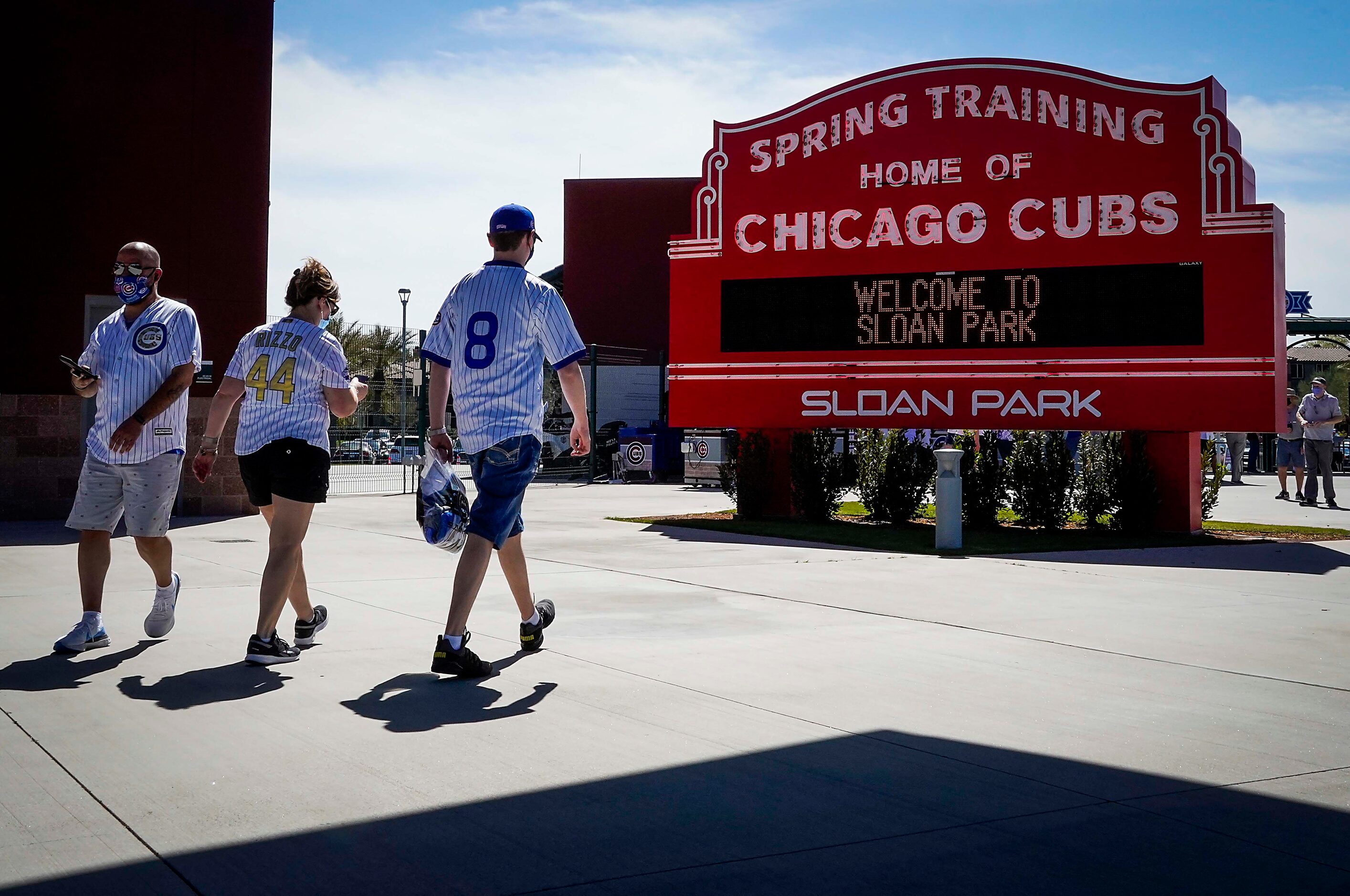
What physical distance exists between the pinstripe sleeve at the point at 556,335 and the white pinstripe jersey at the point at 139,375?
1.83 m

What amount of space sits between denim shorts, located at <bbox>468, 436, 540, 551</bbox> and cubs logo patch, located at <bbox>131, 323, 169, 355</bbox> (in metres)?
1.74

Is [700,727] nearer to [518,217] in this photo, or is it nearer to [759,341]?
[518,217]

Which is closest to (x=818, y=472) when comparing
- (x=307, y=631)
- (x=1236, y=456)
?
(x=307, y=631)

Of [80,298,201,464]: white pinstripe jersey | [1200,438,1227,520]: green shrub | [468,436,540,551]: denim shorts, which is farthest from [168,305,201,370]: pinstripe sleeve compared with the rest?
[1200,438,1227,520]: green shrub

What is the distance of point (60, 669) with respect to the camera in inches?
213

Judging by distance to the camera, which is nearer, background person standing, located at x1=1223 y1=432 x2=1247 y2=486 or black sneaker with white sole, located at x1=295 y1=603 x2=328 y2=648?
black sneaker with white sole, located at x1=295 y1=603 x2=328 y2=648

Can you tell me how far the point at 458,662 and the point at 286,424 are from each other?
144 centimetres

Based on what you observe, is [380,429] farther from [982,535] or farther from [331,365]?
[331,365]

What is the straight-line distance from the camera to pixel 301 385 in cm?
579

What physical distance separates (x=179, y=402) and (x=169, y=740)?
239 cm

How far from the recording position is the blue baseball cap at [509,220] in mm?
5730

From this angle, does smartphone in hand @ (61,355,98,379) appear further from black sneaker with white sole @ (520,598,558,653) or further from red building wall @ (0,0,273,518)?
red building wall @ (0,0,273,518)

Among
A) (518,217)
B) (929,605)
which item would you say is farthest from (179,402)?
(929,605)

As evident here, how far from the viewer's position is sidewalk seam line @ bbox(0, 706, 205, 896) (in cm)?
294
